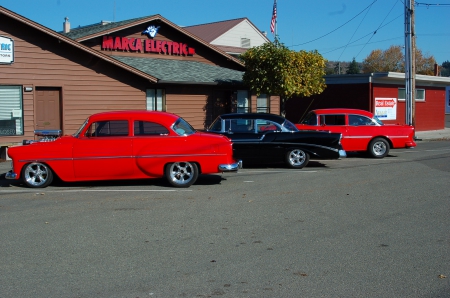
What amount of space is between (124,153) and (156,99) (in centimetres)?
977

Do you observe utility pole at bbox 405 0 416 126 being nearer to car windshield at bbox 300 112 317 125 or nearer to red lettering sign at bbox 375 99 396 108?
red lettering sign at bbox 375 99 396 108

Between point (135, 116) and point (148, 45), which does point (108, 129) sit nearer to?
point (135, 116)

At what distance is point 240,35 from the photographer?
54875mm

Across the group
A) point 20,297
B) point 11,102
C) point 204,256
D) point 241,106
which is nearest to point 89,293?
point 20,297

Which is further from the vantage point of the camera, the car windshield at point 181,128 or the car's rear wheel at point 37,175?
the car windshield at point 181,128

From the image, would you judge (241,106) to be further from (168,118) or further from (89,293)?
(89,293)

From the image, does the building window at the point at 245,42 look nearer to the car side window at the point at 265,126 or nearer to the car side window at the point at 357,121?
the car side window at the point at 357,121

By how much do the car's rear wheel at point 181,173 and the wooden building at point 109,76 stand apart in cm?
772

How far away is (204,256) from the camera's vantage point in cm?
669

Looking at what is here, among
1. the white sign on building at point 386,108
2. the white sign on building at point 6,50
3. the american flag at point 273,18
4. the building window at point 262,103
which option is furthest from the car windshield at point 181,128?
the american flag at point 273,18

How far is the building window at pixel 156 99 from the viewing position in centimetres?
2106

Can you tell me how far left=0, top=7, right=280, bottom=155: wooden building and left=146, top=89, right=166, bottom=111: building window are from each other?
0.04 m

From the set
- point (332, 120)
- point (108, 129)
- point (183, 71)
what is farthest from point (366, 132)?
point (108, 129)

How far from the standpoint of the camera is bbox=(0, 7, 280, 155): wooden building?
1744 centimetres
